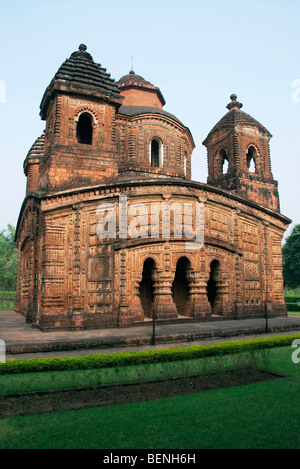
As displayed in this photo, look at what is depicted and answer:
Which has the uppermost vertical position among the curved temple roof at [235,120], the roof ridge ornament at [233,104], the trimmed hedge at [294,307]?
the roof ridge ornament at [233,104]

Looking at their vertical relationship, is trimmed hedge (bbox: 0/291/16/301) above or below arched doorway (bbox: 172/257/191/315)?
below

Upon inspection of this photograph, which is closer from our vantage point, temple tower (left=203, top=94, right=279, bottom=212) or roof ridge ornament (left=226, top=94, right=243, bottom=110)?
temple tower (left=203, top=94, right=279, bottom=212)

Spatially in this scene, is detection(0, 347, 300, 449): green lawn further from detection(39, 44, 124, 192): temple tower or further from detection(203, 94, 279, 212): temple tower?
detection(203, 94, 279, 212): temple tower

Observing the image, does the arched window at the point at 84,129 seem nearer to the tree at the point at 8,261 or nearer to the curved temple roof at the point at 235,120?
the curved temple roof at the point at 235,120

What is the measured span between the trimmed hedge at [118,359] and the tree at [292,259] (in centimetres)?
2780

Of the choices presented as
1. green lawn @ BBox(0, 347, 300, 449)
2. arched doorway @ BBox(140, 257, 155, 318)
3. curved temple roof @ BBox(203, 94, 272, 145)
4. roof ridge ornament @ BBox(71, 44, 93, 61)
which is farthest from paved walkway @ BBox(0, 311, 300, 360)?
roof ridge ornament @ BBox(71, 44, 93, 61)

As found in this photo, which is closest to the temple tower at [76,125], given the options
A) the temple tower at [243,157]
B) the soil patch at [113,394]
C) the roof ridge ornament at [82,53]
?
the roof ridge ornament at [82,53]

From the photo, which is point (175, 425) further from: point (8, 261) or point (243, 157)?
point (8, 261)

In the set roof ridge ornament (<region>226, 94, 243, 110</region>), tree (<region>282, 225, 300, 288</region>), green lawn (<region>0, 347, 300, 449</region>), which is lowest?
green lawn (<region>0, 347, 300, 449</region>)

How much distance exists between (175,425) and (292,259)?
34.0 metres

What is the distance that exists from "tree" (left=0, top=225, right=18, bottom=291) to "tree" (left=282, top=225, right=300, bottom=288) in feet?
116

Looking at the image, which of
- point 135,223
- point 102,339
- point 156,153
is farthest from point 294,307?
point 102,339

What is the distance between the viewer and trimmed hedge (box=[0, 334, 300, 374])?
7105mm

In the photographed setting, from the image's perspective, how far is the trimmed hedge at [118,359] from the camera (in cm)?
711
